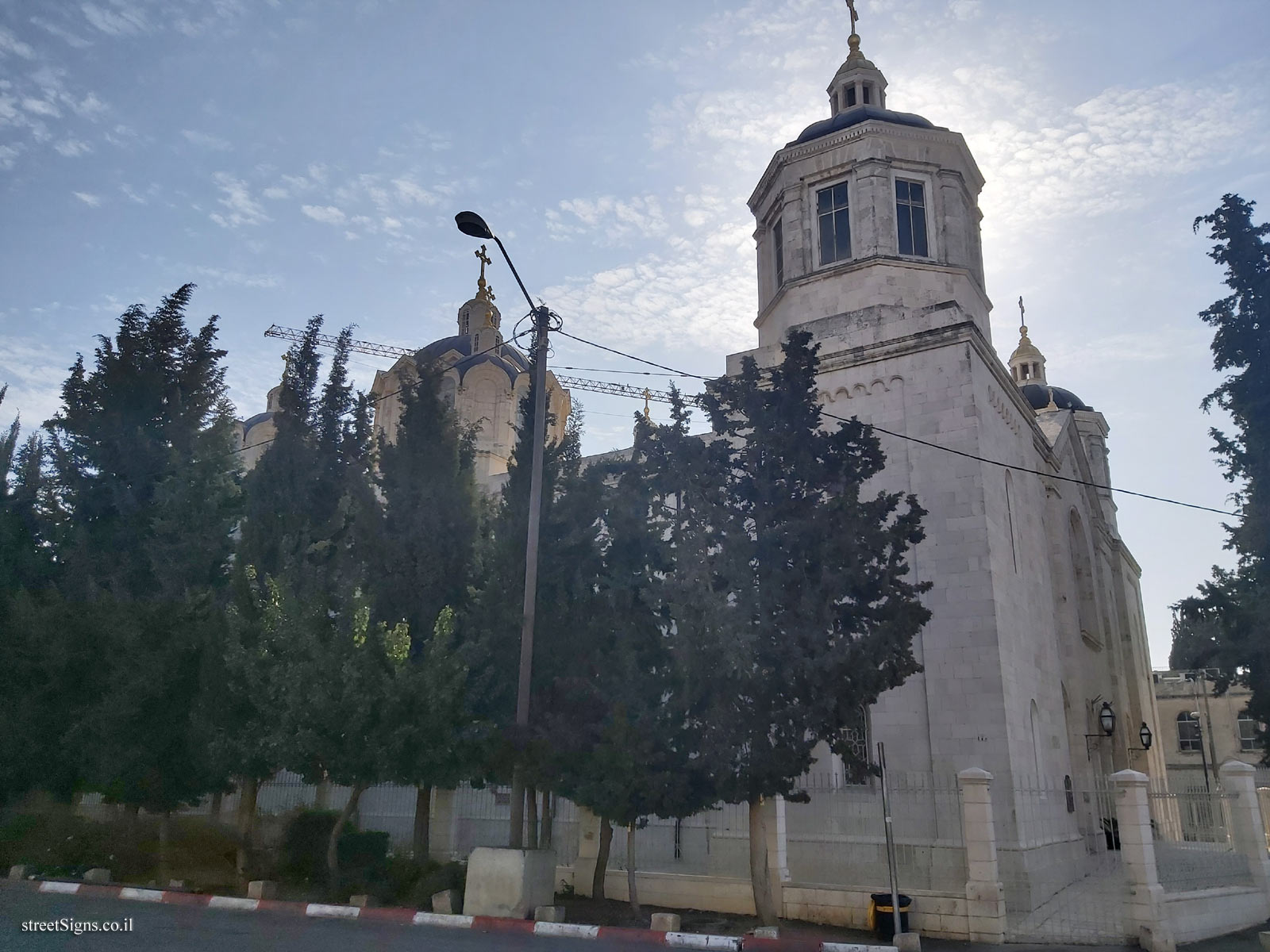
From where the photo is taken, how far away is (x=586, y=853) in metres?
15.0

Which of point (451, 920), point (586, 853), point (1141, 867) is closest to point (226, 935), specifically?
point (451, 920)

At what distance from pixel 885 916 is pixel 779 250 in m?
14.4

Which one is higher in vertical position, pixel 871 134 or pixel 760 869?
pixel 871 134

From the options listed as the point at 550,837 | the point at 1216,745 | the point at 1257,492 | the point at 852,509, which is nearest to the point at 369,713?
the point at 550,837

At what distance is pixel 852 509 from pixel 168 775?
41.4 ft

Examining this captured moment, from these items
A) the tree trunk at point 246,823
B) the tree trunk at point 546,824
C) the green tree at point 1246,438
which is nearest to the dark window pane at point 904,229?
the green tree at point 1246,438

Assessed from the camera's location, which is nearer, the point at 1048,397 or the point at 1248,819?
the point at 1248,819

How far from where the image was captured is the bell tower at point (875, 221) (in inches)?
733

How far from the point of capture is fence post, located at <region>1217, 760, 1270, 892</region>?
1348 centimetres

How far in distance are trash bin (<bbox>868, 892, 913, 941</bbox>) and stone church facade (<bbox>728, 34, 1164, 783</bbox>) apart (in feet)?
13.5

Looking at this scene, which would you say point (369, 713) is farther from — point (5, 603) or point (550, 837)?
point (5, 603)

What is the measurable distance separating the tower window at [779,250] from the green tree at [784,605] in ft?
25.7

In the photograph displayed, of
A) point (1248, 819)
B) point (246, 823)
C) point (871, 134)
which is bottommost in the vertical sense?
point (246, 823)

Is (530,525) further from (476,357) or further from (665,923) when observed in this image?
(476,357)
